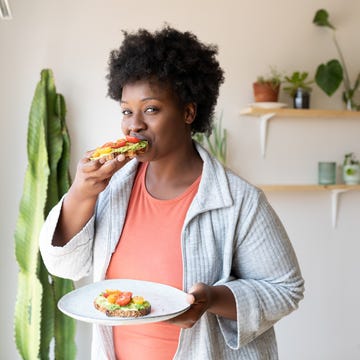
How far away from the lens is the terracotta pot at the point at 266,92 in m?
2.59

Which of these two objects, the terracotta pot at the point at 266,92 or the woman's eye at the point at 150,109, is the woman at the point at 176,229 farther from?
the terracotta pot at the point at 266,92

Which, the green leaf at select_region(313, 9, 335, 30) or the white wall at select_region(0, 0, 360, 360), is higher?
the green leaf at select_region(313, 9, 335, 30)

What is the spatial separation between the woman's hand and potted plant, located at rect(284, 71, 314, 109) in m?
1.85

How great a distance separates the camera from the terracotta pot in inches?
102

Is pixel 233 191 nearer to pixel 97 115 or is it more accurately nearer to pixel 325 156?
pixel 97 115

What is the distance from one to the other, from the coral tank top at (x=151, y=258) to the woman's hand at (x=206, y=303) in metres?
0.12

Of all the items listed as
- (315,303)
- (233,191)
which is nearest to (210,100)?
(233,191)

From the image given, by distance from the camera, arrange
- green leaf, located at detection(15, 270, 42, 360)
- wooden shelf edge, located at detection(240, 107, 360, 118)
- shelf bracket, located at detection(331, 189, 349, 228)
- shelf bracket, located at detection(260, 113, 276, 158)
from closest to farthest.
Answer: green leaf, located at detection(15, 270, 42, 360), wooden shelf edge, located at detection(240, 107, 360, 118), shelf bracket, located at detection(260, 113, 276, 158), shelf bracket, located at detection(331, 189, 349, 228)

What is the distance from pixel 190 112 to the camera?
3.94 ft

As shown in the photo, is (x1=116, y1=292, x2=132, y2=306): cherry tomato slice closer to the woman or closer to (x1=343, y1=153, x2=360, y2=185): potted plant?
the woman

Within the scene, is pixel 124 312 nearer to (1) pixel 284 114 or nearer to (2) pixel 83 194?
(2) pixel 83 194

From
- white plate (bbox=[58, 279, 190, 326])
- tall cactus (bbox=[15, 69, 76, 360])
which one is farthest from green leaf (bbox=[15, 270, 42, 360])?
white plate (bbox=[58, 279, 190, 326])

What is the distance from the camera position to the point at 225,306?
1017 mm

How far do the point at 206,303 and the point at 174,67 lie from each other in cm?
51
